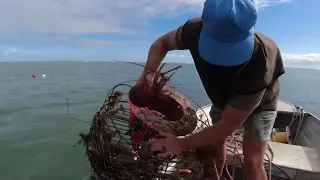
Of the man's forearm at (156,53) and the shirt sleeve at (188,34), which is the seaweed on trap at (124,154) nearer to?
the man's forearm at (156,53)

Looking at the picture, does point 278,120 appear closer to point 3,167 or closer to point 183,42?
point 183,42

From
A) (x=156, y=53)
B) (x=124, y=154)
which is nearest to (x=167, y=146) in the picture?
(x=124, y=154)

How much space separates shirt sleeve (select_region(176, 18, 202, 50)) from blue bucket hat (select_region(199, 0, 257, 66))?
40cm

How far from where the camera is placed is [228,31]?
5.12ft

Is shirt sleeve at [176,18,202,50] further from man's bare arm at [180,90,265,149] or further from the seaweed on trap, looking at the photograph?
the seaweed on trap

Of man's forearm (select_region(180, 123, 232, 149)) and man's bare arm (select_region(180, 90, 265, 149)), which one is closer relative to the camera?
man's bare arm (select_region(180, 90, 265, 149))

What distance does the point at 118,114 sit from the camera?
2.34 m

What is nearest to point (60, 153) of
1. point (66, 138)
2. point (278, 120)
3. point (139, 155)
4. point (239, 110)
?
point (66, 138)

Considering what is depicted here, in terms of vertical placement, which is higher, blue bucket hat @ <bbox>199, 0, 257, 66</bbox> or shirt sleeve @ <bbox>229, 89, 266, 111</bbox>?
blue bucket hat @ <bbox>199, 0, 257, 66</bbox>

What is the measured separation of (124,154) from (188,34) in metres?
1.01

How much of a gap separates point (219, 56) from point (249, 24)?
0.23m

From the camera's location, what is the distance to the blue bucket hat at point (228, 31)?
1.55m

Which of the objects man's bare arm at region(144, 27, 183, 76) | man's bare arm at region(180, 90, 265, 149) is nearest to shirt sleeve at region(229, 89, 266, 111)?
man's bare arm at region(180, 90, 265, 149)

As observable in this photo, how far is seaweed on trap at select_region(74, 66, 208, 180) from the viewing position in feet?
6.77
